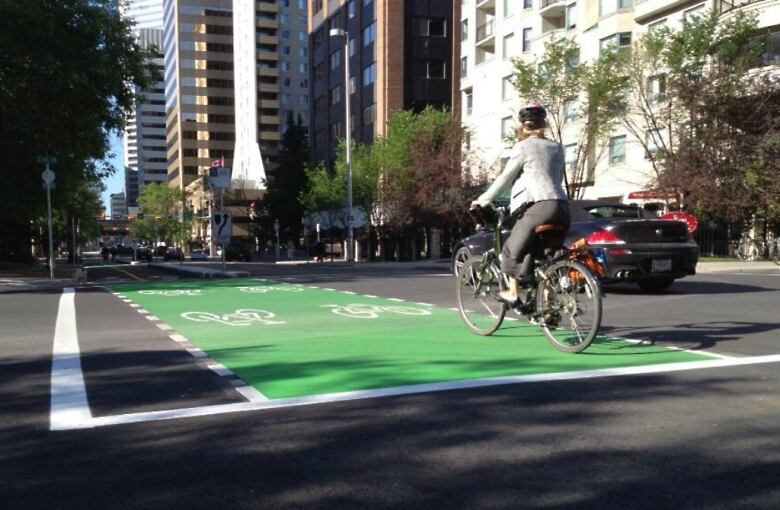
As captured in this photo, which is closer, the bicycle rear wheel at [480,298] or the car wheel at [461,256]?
the bicycle rear wheel at [480,298]

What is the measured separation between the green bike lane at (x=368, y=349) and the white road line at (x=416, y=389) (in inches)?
5.0

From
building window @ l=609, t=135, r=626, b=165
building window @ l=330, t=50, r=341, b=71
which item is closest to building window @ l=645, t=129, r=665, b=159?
building window @ l=609, t=135, r=626, b=165

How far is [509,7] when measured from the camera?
46.1m

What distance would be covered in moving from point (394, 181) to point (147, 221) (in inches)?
3645

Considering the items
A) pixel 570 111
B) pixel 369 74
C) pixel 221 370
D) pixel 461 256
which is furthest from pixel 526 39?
pixel 221 370

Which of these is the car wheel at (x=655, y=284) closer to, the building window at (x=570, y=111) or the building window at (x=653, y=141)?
the building window at (x=653, y=141)

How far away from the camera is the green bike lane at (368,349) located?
518 centimetres

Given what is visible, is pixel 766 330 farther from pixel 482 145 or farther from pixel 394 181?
pixel 482 145

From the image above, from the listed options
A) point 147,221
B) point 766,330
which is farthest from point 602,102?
point 147,221

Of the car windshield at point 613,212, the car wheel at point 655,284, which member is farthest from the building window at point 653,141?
the car windshield at point 613,212

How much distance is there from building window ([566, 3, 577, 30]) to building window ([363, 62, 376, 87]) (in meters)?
18.3

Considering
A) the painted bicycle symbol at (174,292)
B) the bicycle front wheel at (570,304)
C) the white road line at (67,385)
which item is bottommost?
the painted bicycle symbol at (174,292)

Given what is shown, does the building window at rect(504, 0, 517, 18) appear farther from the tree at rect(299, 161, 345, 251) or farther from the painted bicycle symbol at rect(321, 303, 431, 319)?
the painted bicycle symbol at rect(321, 303, 431, 319)

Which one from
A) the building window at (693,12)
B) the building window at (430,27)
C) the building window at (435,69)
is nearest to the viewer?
the building window at (693,12)
